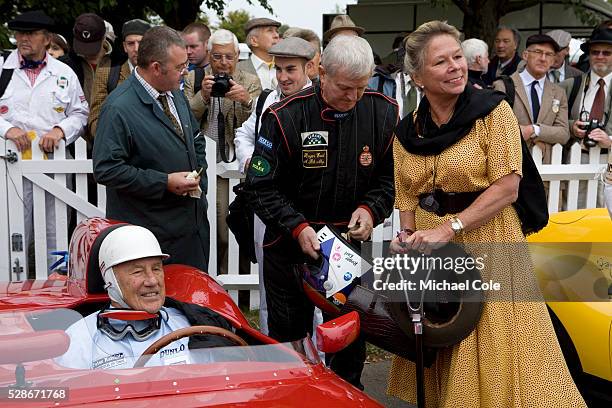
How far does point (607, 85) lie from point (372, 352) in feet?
10.1

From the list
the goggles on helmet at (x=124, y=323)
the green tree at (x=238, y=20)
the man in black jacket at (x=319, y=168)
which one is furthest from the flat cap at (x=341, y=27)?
the green tree at (x=238, y=20)

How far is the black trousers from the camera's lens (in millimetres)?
3926

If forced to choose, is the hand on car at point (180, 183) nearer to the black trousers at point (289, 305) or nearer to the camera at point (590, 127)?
the black trousers at point (289, 305)

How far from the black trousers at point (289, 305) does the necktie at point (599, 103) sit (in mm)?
3594

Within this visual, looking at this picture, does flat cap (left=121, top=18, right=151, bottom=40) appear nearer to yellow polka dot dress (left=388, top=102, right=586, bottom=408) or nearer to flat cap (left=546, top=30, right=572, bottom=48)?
yellow polka dot dress (left=388, top=102, right=586, bottom=408)

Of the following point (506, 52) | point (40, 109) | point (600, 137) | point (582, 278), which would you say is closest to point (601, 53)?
point (600, 137)

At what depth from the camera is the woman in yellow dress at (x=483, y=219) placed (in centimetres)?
305

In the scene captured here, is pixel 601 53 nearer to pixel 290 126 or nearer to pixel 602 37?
pixel 602 37

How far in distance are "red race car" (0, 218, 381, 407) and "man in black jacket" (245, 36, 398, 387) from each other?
2.24ft

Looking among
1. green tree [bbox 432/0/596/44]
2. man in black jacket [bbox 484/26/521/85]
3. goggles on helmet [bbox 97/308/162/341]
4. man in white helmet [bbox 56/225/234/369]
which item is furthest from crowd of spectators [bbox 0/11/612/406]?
green tree [bbox 432/0/596/44]

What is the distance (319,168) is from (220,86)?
2102mm

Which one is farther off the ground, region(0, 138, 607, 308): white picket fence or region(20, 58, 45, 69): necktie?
region(20, 58, 45, 69): necktie

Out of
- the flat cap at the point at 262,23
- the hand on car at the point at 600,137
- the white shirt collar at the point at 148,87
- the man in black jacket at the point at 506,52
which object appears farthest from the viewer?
the man in black jacket at the point at 506,52

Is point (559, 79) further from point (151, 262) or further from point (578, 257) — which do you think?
point (151, 262)
